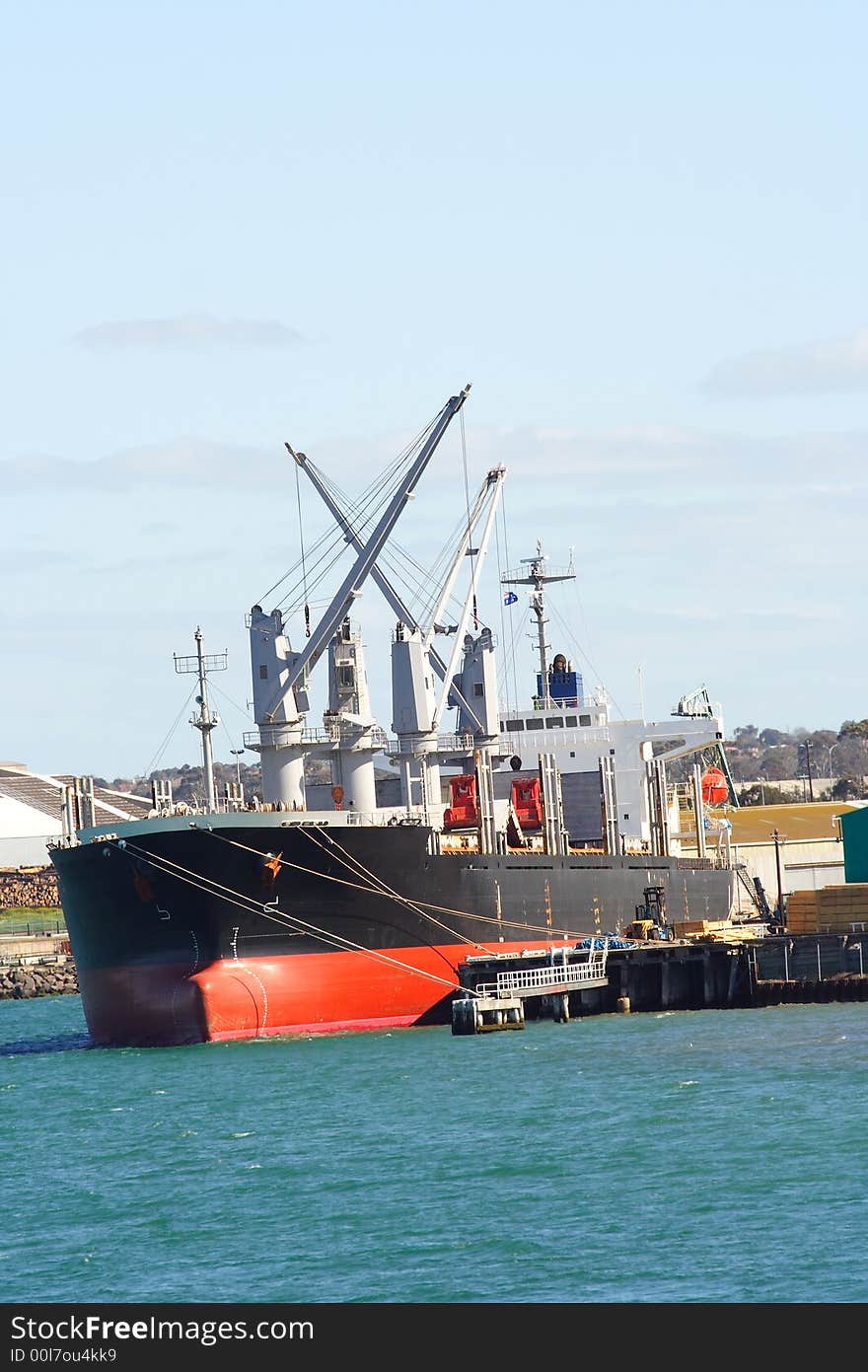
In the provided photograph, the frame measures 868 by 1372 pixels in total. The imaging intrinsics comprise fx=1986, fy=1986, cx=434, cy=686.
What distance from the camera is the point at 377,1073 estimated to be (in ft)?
115

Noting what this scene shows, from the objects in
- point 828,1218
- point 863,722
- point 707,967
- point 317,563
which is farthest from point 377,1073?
point 863,722

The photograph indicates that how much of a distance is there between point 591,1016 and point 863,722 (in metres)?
145

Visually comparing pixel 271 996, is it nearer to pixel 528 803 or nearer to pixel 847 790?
pixel 528 803

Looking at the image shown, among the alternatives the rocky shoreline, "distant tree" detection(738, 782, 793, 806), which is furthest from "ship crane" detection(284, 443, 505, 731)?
"distant tree" detection(738, 782, 793, 806)

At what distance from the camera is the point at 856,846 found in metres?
49.7

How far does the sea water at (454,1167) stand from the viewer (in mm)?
21125

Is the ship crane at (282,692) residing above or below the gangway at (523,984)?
above

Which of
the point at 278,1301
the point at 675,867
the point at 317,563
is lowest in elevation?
the point at 278,1301

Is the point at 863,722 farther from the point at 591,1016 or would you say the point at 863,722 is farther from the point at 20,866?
the point at 591,1016

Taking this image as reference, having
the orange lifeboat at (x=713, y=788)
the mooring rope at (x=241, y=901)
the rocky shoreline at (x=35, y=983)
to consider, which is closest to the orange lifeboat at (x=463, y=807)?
the mooring rope at (x=241, y=901)

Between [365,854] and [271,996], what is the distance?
11.3ft

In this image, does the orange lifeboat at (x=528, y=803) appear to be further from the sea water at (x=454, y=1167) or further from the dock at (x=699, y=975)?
the sea water at (x=454, y=1167)

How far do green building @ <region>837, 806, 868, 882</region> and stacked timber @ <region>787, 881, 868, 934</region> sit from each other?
4.64 metres

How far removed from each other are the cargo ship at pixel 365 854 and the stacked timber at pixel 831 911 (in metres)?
5.30
